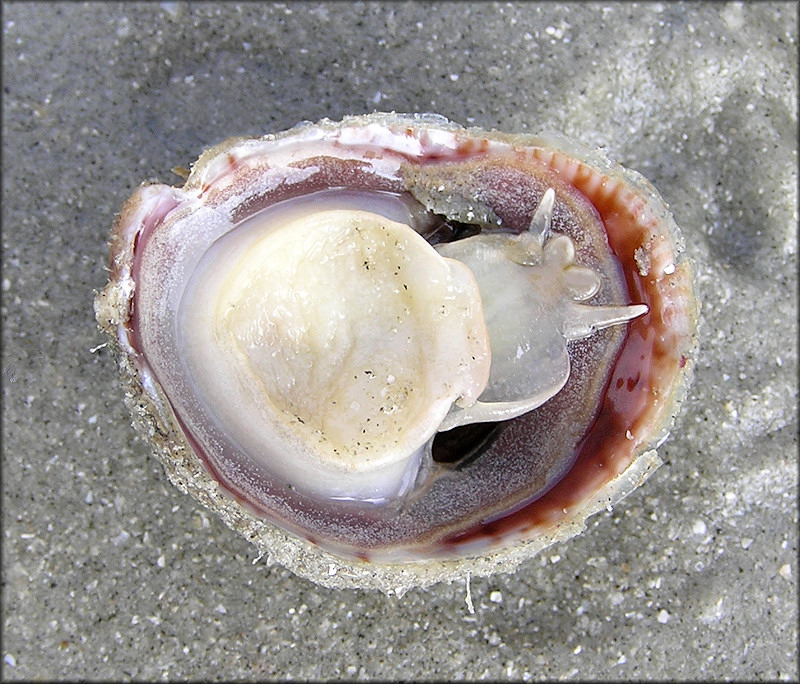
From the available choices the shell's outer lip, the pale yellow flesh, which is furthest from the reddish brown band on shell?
the pale yellow flesh

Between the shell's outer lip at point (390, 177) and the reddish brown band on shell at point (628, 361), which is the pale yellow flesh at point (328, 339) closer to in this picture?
the shell's outer lip at point (390, 177)

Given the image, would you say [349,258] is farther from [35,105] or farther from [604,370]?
[35,105]

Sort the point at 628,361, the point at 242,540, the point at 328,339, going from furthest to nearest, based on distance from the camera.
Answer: the point at 242,540, the point at 628,361, the point at 328,339

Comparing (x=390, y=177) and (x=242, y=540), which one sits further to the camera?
(x=242, y=540)

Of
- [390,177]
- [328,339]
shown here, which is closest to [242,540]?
[328,339]

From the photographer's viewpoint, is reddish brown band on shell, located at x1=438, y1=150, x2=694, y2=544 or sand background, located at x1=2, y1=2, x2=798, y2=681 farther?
sand background, located at x1=2, y1=2, x2=798, y2=681

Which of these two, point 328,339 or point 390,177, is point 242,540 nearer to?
point 328,339

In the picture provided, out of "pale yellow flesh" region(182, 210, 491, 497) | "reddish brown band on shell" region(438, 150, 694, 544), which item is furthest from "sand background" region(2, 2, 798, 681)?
"pale yellow flesh" region(182, 210, 491, 497)

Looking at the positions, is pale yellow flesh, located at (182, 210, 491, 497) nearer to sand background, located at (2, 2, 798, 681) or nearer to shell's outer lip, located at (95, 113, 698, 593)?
shell's outer lip, located at (95, 113, 698, 593)

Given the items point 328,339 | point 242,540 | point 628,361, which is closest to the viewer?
point 328,339
